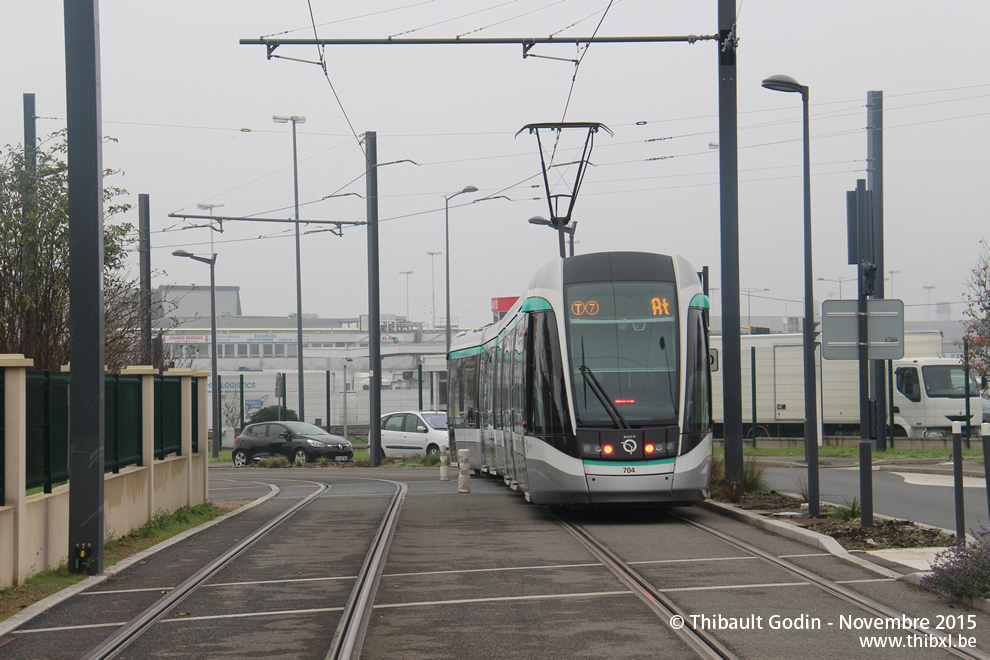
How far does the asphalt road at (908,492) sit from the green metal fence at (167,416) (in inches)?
347

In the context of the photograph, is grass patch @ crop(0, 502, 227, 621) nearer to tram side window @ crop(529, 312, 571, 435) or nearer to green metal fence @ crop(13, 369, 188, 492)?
green metal fence @ crop(13, 369, 188, 492)

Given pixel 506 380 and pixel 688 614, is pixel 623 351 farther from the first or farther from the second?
pixel 688 614

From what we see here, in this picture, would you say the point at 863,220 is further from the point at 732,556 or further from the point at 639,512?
the point at 639,512

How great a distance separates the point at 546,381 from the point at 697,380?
73.6 inches

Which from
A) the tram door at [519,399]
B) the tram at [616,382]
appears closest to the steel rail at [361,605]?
the tram at [616,382]

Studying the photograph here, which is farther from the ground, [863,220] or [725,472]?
[863,220]

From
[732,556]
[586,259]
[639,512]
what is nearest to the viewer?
[732,556]

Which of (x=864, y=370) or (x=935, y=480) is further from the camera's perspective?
(x=935, y=480)

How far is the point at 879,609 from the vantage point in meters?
8.19

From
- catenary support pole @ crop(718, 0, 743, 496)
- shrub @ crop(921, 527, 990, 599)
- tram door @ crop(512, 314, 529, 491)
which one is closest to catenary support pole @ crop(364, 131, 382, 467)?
tram door @ crop(512, 314, 529, 491)

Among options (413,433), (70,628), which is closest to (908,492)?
(70,628)

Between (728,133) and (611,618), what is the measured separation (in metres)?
10.3

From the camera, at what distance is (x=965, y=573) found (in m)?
8.37

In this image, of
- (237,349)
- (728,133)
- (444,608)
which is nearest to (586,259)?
(728,133)
